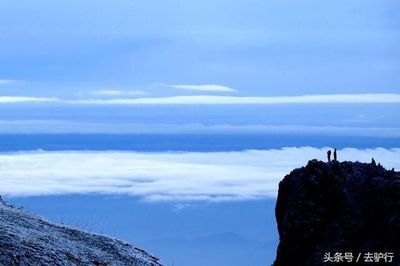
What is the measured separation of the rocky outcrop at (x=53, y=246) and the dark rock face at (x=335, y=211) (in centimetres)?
594

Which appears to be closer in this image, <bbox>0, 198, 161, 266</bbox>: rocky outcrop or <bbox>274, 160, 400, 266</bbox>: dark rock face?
<bbox>274, 160, 400, 266</bbox>: dark rock face

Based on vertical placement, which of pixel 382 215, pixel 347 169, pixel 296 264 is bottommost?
pixel 296 264

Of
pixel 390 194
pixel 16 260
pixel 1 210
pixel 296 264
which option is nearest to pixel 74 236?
pixel 1 210

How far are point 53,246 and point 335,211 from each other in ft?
23.7

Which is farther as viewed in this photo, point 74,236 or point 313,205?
point 74,236

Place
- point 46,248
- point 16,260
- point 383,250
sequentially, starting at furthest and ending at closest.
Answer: point 46,248
point 16,260
point 383,250

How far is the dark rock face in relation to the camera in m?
10.0

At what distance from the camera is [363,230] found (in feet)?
33.2

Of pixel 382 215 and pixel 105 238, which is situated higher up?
pixel 105 238

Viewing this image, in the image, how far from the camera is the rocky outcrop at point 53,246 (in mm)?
14172

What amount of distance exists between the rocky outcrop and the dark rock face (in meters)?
5.94

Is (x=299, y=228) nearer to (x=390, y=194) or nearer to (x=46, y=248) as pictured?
(x=390, y=194)

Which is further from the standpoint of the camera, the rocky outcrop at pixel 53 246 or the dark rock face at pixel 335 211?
the rocky outcrop at pixel 53 246

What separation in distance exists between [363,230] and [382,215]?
359 millimetres
